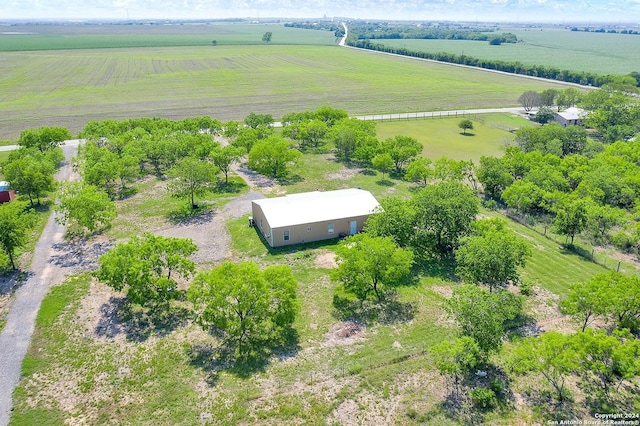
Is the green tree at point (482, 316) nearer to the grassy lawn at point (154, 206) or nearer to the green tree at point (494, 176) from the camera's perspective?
the green tree at point (494, 176)

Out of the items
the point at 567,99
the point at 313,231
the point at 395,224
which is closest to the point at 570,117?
the point at 567,99

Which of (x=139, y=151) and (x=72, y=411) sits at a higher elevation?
(x=139, y=151)

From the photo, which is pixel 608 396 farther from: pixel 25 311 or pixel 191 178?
pixel 191 178

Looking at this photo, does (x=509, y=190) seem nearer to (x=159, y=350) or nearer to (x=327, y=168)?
(x=327, y=168)

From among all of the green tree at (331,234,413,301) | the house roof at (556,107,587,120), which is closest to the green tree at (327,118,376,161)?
the green tree at (331,234,413,301)

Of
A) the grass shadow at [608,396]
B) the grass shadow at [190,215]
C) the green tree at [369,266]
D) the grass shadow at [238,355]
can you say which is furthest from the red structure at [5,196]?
the grass shadow at [608,396]

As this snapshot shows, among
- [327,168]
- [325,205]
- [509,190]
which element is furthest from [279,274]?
[327,168]
